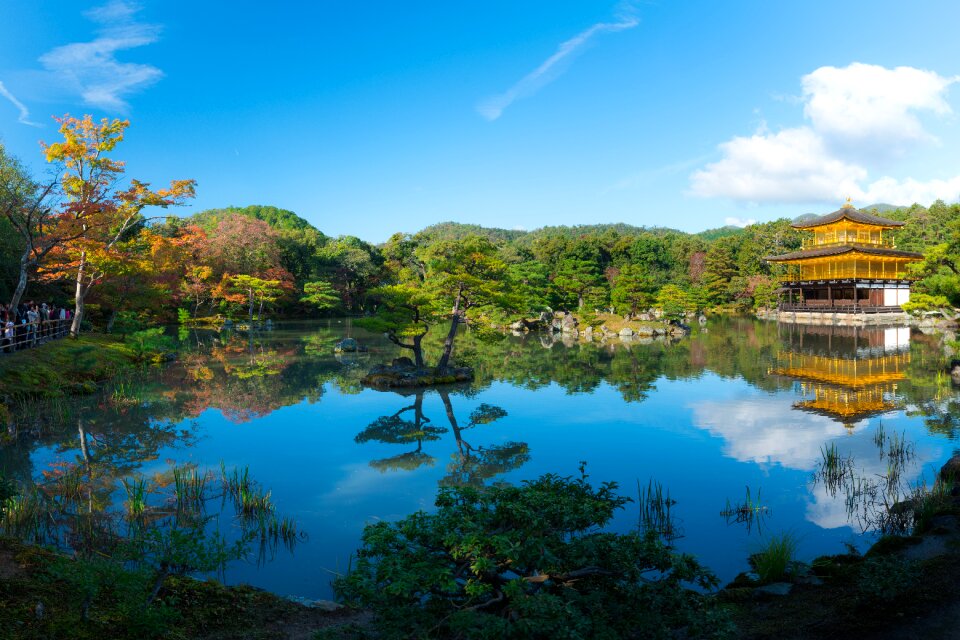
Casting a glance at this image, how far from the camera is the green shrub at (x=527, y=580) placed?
3324mm

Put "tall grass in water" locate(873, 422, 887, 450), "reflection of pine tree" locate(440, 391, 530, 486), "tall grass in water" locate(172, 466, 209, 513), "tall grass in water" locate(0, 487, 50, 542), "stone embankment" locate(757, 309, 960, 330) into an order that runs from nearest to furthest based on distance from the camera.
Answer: "tall grass in water" locate(0, 487, 50, 542), "tall grass in water" locate(172, 466, 209, 513), "reflection of pine tree" locate(440, 391, 530, 486), "tall grass in water" locate(873, 422, 887, 450), "stone embankment" locate(757, 309, 960, 330)

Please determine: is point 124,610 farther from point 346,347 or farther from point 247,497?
point 346,347

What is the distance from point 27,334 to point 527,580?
18844 millimetres

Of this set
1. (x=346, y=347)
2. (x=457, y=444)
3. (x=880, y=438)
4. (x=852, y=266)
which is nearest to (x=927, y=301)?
(x=880, y=438)

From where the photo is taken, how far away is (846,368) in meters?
20.1

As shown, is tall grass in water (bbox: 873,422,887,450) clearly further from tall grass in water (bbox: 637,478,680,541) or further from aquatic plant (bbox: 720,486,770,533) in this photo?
tall grass in water (bbox: 637,478,680,541)

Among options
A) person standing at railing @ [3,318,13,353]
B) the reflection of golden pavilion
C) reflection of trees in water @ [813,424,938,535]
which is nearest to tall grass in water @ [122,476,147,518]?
reflection of trees in water @ [813,424,938,535]

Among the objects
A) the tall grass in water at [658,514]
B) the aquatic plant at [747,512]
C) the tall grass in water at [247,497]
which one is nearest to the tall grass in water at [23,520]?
the tall grass in water at [247,497]

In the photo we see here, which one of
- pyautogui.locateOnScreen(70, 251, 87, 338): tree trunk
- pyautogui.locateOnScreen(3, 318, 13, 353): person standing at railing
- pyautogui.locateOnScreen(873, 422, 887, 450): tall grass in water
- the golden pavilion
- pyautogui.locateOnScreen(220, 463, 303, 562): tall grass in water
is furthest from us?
the golden pavilion

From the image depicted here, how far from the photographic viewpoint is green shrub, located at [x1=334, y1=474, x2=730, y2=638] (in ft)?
10.9

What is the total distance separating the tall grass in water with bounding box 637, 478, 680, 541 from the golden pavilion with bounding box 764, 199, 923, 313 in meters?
39.0

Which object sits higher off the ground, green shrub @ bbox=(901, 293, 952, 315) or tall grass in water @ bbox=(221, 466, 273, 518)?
green shrub @ bbox=(901, 293, 952, 315)

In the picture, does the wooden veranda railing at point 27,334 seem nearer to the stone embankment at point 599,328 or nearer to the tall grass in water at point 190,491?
the tall grass in water at point 190,491

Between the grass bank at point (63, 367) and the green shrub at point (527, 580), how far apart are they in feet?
47.8
